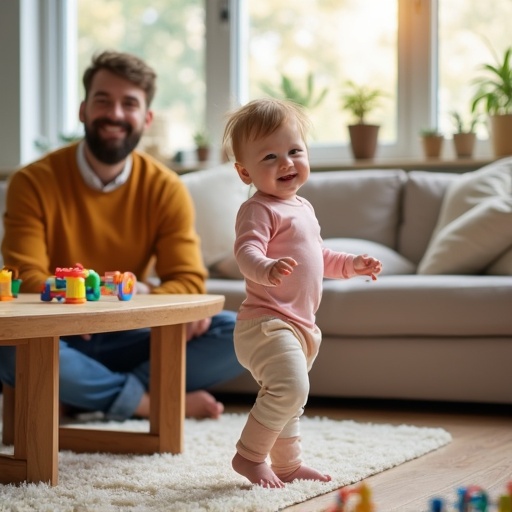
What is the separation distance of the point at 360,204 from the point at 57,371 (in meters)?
1.89

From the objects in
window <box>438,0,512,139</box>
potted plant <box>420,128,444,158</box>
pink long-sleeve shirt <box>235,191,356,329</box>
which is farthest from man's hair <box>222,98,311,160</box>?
window <box>438,0,512,139</box>

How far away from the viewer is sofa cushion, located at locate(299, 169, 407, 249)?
11.1ft

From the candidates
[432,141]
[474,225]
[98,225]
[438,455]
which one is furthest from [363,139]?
[438,455]

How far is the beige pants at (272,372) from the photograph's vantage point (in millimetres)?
1636

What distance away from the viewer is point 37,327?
158 centimetres

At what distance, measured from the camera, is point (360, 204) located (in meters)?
3.43

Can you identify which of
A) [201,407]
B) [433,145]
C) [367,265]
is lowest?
[201,407]

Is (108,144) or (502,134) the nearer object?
(108,144)

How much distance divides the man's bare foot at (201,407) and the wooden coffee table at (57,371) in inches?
18.8

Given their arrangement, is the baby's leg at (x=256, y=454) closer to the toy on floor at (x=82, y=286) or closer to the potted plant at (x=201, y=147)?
the toy on floor at (x=82, y=286)

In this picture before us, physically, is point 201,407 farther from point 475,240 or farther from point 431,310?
point 475,240

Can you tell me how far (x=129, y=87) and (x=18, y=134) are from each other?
1.98m

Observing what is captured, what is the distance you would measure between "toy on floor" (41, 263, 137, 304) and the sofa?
890 millimetres

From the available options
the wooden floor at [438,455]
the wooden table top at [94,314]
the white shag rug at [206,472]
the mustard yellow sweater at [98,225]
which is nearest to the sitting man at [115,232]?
the mustard yellow sweater at [98,225]
